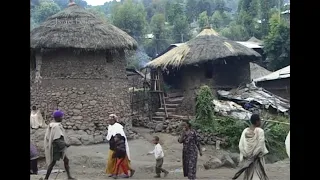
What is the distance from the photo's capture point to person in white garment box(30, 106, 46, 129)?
13.0m

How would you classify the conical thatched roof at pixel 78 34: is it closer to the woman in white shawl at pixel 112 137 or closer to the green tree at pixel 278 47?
the woman in white shawl at pixel 112 137

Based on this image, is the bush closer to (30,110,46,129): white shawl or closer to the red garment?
(30,110,46,129): white shawl

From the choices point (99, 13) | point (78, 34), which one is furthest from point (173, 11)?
point (78, 34)

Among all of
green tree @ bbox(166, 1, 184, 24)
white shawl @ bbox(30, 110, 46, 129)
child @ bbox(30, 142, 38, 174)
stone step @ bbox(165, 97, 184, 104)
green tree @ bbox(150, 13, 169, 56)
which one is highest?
green tree @ bbox(166, 1, 184, 24)

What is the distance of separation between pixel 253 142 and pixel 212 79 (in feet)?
38.8

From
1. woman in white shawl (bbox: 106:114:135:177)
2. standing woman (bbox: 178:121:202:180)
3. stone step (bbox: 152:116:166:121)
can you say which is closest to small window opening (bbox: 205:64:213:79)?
stone step (bbox: 152:116:166:121)

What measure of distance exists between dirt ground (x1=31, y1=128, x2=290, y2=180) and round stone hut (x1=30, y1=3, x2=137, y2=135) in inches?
48.2

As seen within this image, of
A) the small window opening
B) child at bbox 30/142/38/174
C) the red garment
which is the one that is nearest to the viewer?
A: child at bbox 30/142/38/174

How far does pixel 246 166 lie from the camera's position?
22.4 ft

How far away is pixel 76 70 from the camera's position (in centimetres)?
1427

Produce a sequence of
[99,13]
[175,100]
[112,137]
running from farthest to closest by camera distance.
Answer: [99,13] < [175,100] < [112,137]

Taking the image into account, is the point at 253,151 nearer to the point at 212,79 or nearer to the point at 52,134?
the point at 52,134

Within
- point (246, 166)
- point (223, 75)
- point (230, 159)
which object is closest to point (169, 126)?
point (223, 75)
